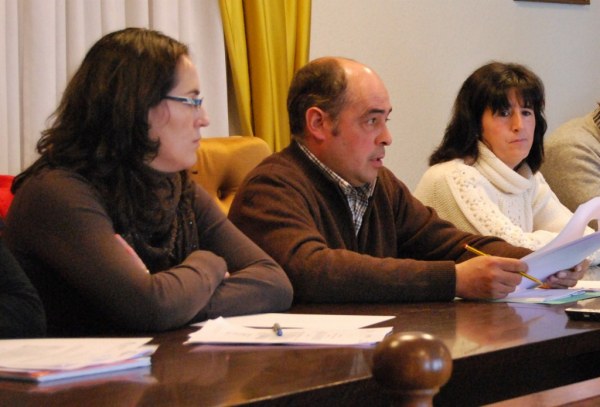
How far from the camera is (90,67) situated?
191 centimetres

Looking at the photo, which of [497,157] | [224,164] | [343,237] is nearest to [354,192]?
[343,237]

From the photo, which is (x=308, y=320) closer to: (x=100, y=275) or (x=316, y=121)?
(x=100, y=275)

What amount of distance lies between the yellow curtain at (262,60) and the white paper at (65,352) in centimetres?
197

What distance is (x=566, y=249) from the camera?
2109 mm

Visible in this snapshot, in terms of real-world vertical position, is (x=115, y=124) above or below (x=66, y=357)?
above

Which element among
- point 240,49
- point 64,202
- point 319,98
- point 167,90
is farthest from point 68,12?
point 64,202

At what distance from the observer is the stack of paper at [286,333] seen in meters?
1.43

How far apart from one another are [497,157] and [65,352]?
6.95 feet

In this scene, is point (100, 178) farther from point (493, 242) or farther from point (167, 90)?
point (493, 242)

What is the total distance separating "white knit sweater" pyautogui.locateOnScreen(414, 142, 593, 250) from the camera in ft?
9.34

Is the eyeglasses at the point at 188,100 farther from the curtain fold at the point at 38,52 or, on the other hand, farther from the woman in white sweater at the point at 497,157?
the woman in white sweater at the point at 497,157

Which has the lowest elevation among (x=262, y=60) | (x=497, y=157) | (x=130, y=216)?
(x=497, y=157)

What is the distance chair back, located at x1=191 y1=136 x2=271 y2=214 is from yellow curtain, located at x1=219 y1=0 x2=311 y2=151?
1.51 feet

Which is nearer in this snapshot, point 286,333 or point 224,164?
point 286,333
